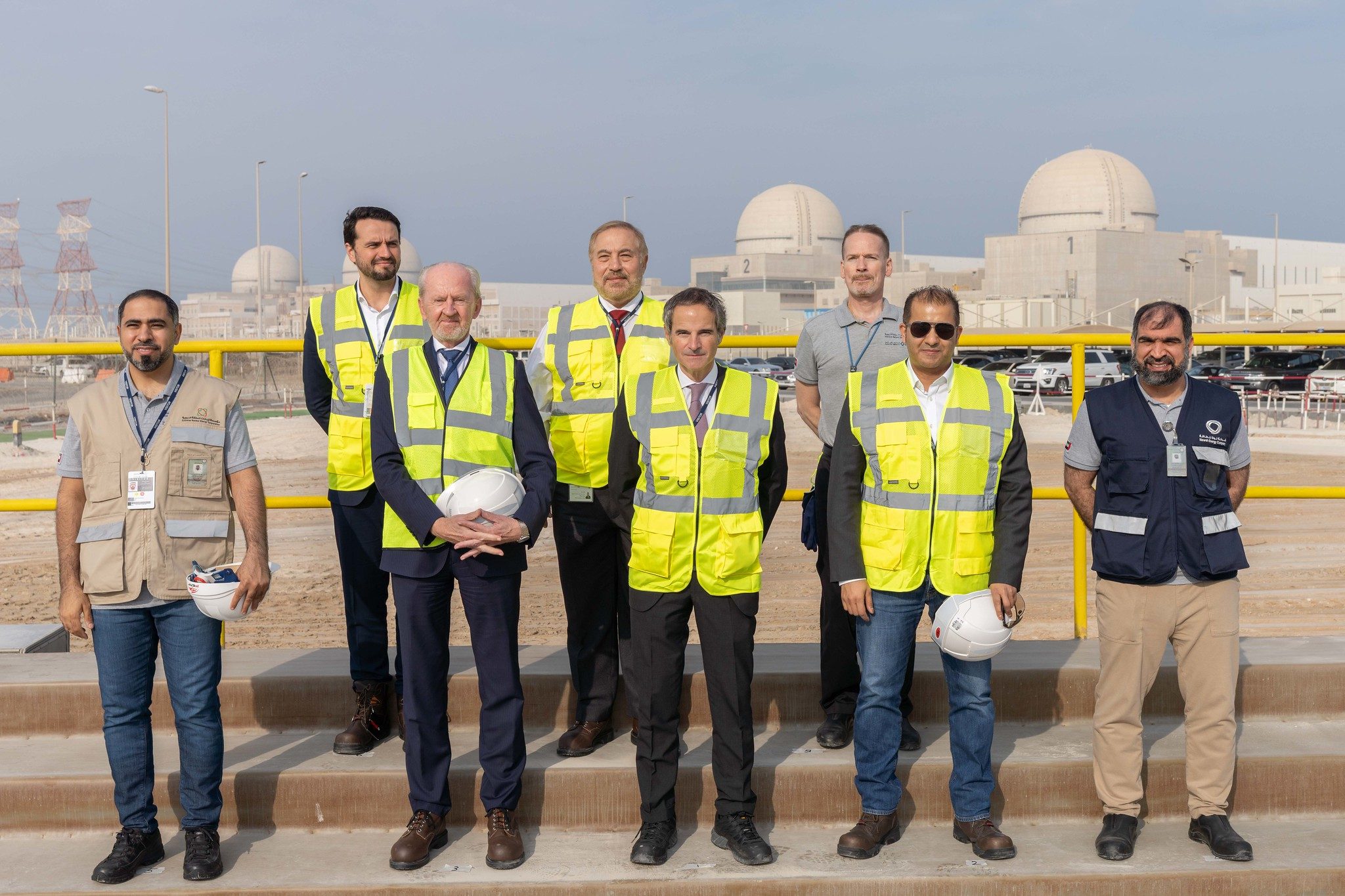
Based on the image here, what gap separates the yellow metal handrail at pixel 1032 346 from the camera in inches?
191

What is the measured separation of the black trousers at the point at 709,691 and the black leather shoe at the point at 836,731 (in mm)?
577

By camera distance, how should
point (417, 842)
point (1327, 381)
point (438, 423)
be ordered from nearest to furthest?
point (417, 842)
point (438, 423)
point (1327, 381)

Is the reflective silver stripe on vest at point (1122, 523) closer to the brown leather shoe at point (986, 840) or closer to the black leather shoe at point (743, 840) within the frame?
the brown leather shoe at point (986, 840)

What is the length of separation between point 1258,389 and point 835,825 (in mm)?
26054

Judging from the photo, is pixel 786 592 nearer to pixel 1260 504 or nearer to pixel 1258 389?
pixel 1260 504

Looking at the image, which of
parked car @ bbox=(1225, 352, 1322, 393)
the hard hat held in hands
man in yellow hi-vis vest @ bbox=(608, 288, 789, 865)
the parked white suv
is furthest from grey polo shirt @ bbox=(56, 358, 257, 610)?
the parked white suv

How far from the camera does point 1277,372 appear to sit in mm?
31891

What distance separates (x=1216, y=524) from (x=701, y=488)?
156 centimetres

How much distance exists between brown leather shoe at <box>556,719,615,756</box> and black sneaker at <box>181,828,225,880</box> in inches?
44.0

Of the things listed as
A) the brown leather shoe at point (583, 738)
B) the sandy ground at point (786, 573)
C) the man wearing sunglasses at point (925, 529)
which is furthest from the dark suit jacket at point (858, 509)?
the sandy ground at point (786, 573)

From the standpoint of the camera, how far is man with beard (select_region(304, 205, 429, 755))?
4.11 meters

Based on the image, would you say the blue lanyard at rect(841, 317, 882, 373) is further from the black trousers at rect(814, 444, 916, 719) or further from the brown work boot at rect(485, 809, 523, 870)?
the brown work boot at rect(485, 809, 523, 870)

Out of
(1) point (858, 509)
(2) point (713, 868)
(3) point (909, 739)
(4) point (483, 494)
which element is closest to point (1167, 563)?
(1) point (858, 509)

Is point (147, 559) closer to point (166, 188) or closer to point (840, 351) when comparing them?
point (840, 351)
